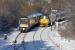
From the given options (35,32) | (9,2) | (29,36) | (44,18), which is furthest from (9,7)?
(29,36)

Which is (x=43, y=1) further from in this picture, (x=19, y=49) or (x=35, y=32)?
(x=19, y=49)

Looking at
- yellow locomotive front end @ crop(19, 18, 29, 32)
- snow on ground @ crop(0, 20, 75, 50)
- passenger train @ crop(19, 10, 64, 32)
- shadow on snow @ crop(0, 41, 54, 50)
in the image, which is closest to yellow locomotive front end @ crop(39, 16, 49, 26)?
passenger train @ crop(19, 10, 64, 32)

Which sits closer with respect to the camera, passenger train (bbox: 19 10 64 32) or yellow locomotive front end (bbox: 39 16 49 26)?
passenger train (bbox: 19 10 64 32)

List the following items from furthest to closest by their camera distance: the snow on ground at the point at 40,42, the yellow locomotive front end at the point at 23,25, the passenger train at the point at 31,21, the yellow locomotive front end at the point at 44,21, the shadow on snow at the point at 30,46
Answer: the yellow locomotive front end at the point at 44,21 < the passenger train at the point at 31,21 < the yellow locomotive front end at the point at 23,25 < the shadow on snow at the point at 30,46 < the snow on ground at the point at 40,42

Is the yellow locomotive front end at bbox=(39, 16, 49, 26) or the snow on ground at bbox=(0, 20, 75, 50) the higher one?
the snow on ground at bbox=(0, 20, 75, 50)

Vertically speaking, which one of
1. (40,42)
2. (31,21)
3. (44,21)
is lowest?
(44,21)

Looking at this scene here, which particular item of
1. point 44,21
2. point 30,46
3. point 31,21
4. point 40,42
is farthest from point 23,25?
point 30,46

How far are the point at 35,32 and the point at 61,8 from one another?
2419 centimetres

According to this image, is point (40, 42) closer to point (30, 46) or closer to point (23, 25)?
point (30, 46)

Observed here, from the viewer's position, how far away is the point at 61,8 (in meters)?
74.7

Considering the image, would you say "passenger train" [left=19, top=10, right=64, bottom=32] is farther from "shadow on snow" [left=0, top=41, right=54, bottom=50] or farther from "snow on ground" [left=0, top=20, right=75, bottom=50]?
"shadow on snow" [left=0, top=41, right=54, bottom=50]

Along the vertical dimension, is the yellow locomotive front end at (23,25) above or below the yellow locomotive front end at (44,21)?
above

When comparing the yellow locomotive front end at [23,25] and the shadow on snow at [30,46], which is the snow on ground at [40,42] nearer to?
the shadow on snow at [30,46]

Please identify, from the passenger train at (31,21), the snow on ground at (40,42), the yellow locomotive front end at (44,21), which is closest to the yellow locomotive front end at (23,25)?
the passenger train at (31,21)
